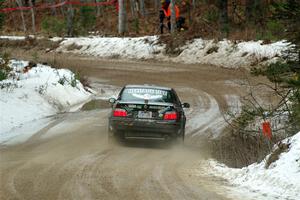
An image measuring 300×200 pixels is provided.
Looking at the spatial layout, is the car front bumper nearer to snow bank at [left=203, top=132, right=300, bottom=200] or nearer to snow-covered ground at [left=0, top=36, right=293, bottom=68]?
snow bank at [left=203, top=132, right=300, bottom=200]

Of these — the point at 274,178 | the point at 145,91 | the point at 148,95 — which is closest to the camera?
the point at 274,178

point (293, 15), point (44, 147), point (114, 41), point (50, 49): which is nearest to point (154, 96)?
point (44, 147)

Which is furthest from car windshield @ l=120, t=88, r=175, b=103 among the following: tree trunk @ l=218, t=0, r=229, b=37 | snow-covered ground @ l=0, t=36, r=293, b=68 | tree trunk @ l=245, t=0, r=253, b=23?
tree trunk @ l=245, t=0, r=253, b=23

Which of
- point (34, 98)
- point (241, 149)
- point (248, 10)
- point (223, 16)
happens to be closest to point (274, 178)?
point (241, 149)

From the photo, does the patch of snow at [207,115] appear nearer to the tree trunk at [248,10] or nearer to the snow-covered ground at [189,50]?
the snow-covered ground at [189,50]

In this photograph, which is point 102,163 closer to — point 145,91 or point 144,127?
point 144,127

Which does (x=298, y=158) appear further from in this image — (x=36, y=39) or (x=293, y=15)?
(x=36, y=39)

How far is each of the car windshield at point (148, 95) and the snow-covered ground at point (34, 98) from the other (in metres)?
2.65

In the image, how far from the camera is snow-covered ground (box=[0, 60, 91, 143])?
15.3 m

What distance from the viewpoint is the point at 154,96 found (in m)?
13.5

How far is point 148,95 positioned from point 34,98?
6055mm

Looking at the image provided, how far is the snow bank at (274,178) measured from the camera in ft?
26.4

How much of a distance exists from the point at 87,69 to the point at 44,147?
19333mm

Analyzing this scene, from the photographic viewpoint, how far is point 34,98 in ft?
60.0
